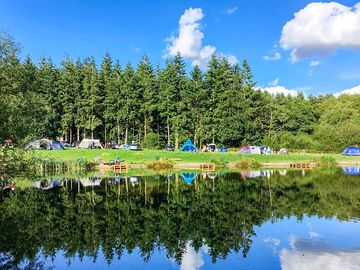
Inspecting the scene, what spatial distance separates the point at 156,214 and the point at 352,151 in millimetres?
57081

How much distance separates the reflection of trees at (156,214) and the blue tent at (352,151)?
118ft

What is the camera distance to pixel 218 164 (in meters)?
52.6

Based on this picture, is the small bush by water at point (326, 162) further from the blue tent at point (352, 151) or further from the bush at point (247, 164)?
the blue tent at point (352, 151)

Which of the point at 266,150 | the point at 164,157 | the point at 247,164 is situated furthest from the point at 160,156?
the point at 266,150

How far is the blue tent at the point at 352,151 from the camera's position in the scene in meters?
68.4

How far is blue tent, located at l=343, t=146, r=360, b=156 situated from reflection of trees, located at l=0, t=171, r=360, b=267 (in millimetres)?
35815

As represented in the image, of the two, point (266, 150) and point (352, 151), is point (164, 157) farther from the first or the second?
point (352, 151)

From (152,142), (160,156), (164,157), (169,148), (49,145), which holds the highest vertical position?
(152,142)

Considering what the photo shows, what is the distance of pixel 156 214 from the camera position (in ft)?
72.9

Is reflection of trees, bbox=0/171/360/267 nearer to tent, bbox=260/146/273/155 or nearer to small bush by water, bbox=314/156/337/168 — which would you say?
small bush by water, bbox=314/156/337/168

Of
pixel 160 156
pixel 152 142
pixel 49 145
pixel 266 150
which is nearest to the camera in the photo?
pixel 160 156

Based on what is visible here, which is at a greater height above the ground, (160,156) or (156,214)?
(160,156)

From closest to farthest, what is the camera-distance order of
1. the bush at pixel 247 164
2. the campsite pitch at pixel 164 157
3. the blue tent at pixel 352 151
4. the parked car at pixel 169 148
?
the campsite pitch at pixel 164 157 < the bush at pixel 247 164 < the blue tent at pixel 352 151 < the parked car at pixel 169 148

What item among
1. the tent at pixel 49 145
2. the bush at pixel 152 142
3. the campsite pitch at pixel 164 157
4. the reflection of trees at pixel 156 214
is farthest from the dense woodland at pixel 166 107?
the reflection of trees at pixel 156 214
